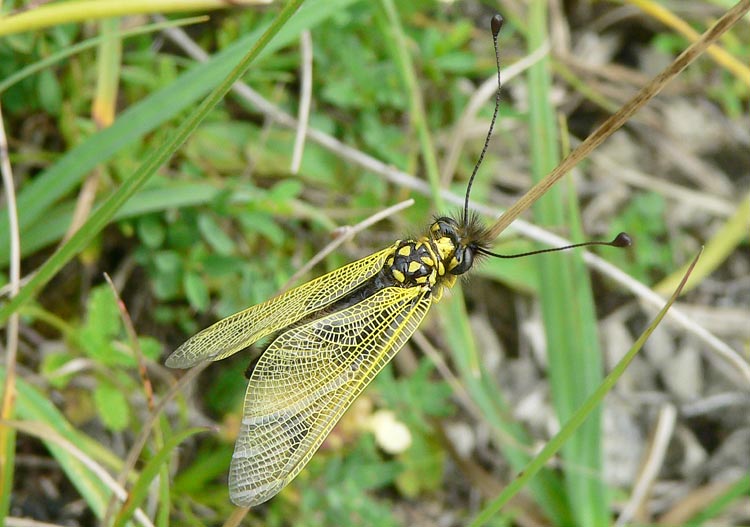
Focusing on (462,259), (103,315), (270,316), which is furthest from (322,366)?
(103,315)

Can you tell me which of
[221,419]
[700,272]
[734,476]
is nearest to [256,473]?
[221,419]

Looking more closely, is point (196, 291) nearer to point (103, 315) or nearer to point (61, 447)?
point (103, 315)

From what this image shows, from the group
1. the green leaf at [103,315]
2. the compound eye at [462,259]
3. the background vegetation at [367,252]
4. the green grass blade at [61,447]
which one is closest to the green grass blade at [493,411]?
the background vegetation at [367,252]

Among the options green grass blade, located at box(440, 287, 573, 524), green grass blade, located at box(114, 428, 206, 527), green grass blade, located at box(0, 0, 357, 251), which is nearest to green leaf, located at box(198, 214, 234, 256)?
green grass blade, located at box(0, 0, 357, 251)

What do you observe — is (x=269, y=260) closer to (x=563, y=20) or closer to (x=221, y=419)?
(x=221, y=419)

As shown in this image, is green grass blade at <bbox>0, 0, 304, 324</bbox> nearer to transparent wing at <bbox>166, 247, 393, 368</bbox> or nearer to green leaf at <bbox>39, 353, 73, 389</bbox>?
transparent wing at <bbox>166, 247, 393, 368</bbox>
